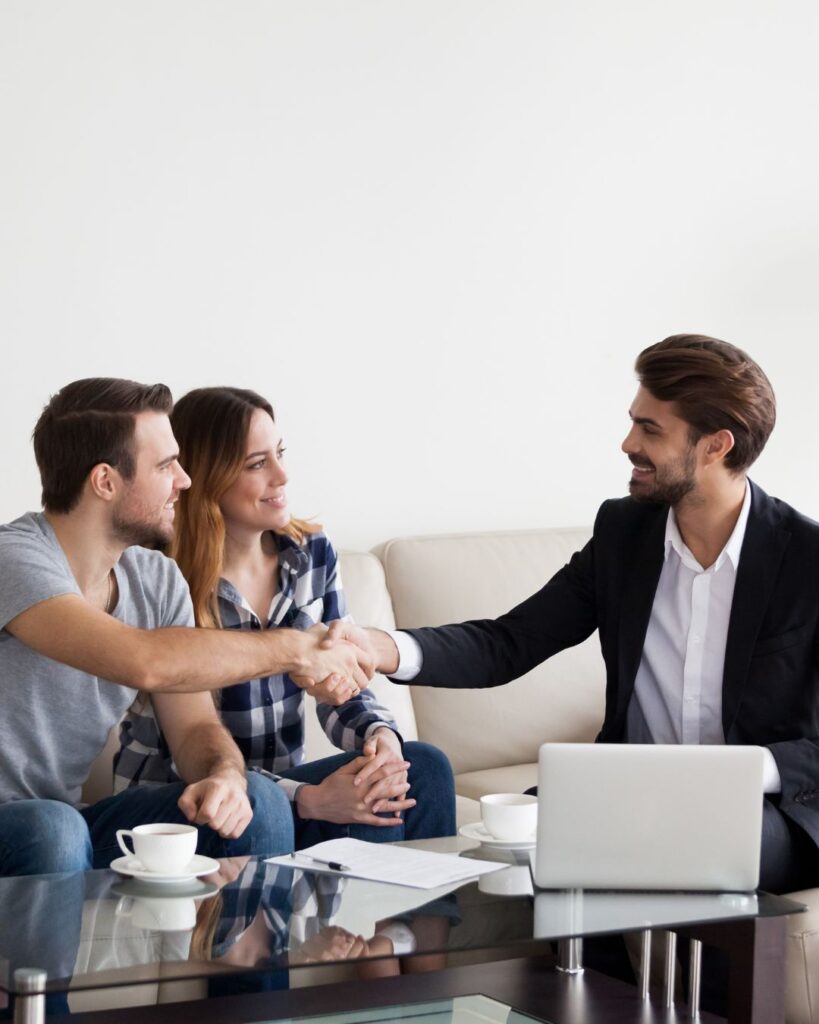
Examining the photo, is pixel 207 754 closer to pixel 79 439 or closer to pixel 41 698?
pixel 41 698

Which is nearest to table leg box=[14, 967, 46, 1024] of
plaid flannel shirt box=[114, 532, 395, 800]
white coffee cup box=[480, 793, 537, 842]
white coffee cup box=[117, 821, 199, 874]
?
white coffee cup box=[117, 821, 199, 874]

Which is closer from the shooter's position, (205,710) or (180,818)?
(180,818)

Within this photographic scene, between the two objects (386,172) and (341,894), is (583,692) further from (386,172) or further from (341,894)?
(341,894)

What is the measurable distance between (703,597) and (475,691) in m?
0.75

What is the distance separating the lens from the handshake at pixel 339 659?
2328mm

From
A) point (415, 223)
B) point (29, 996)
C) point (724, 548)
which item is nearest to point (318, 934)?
point (29, 996)

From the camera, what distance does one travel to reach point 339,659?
2.37 m

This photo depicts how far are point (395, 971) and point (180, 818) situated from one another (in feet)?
1.50

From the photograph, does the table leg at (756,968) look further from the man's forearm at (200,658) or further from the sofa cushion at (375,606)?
the sofa cushion at (375,606)

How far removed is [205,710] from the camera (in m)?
2.34

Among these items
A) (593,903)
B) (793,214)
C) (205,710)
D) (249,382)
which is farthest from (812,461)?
(593,903)

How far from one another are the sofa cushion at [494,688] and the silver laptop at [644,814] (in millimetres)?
1236

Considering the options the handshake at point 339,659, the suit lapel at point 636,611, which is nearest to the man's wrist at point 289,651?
the handshake at point 339,659

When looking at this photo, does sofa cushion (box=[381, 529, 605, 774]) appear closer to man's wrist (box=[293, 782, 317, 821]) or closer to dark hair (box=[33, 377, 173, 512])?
man's wrist (box=[293, 782, 317, 821])
